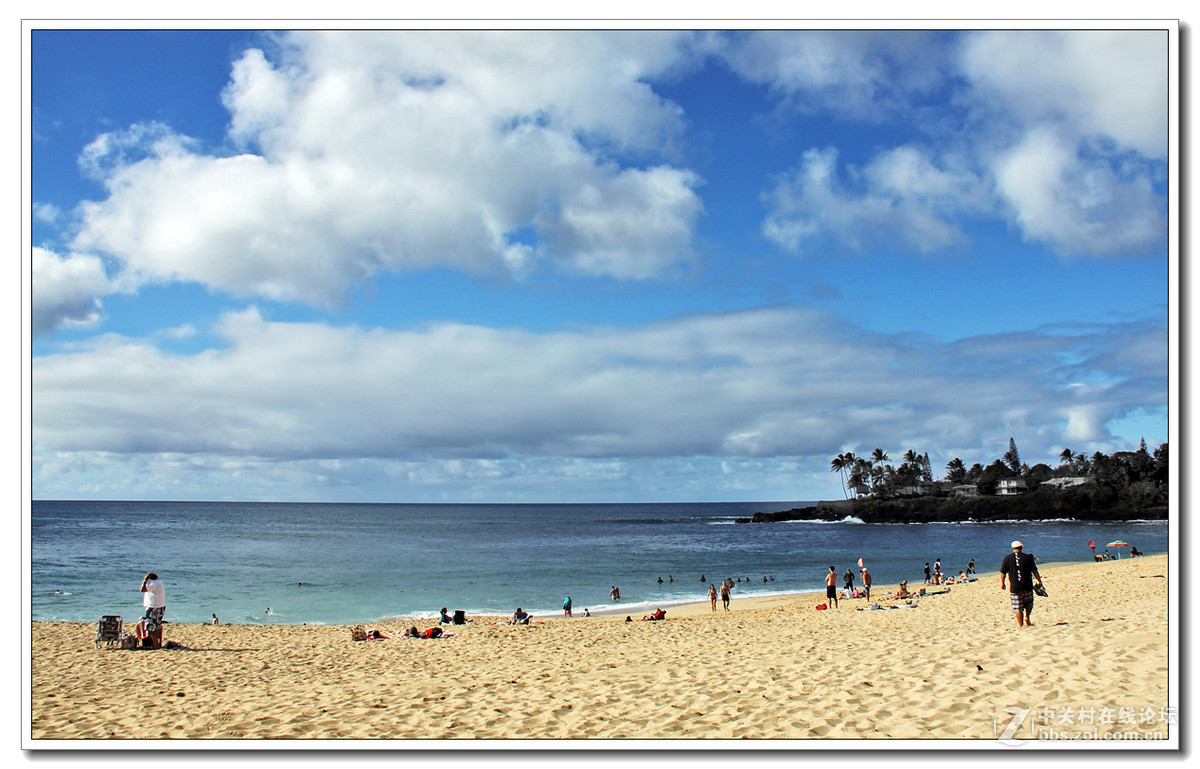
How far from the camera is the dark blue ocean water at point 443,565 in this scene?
2752 centimetres

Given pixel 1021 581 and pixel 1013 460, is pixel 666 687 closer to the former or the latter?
pixel 1021 581

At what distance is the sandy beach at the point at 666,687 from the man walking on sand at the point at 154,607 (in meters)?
0.53

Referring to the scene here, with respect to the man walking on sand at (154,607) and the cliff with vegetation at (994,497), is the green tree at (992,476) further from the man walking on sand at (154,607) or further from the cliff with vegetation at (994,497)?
the man walking on sand at (154,607)

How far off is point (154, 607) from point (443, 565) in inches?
1295

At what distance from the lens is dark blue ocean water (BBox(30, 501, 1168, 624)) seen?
90.3 ft

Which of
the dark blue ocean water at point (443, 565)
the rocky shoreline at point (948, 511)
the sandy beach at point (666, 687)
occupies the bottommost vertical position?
the rocky shoreline at point (948, 511)

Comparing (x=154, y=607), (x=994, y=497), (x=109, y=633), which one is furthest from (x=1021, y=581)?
(x=994, y=497)

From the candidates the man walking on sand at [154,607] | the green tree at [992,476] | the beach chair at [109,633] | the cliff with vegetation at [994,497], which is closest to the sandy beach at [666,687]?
the beach chair at [109,633]

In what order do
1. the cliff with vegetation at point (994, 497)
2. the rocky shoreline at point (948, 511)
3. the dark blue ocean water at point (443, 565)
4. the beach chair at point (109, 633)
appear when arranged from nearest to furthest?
1. the beach chair at point (109, 633)
2. the dark blue ocean water at point (443, 565)
3. the cliff with vegetation at point (994, 497)
4. the rocky shoreline at point (948, 511)

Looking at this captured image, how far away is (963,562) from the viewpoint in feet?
142

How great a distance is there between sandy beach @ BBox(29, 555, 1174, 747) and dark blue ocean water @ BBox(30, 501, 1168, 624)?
14476 millimetres

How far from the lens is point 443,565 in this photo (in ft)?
144

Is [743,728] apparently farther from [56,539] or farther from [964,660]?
[56,539]
